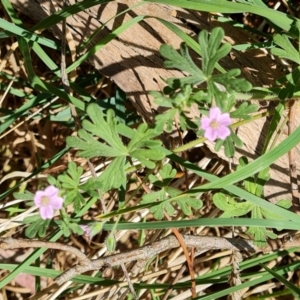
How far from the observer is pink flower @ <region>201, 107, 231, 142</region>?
54.7 inches

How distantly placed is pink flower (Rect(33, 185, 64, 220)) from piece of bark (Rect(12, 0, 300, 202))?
0.61 metres

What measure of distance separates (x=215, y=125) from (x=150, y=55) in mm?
599

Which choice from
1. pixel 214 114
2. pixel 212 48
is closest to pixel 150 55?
pixel 212 48

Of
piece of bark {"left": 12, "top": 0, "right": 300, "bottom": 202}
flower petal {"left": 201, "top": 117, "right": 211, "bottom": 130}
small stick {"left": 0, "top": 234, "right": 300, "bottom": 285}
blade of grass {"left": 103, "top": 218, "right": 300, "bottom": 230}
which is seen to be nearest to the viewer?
flower petal {"left": 201, "top": 117, "right": 211, "bottom": 130}

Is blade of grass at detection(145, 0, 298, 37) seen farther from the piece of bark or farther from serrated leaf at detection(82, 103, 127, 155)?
serrated leaf at detection(82, 103, 127, 155)

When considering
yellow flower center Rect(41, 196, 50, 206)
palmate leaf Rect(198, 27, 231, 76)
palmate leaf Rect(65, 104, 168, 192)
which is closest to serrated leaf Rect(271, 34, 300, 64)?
palmate leaf Rect(198, 27, 231, 76)

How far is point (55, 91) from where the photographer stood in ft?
5.89

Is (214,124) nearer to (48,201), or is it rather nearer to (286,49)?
(286,49)

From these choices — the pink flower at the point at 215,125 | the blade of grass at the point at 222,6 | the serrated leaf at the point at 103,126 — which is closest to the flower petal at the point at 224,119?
the pink flower at the point at 215,125

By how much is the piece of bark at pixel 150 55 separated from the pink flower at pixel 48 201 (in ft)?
1.99

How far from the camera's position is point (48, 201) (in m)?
1.49

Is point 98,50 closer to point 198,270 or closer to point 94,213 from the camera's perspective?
point 94,213

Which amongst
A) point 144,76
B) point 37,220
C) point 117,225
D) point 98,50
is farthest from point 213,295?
point 98,50

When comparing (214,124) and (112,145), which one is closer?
(214,124)
